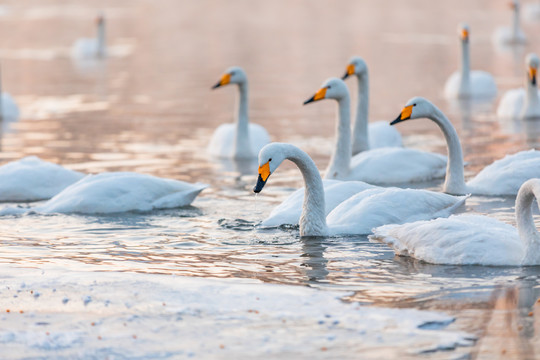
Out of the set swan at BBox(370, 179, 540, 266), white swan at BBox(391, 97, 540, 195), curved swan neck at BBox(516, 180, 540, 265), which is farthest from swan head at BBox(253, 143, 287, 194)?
white swan at BBox(391, 97, 540, 195)

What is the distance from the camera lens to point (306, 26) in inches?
1794

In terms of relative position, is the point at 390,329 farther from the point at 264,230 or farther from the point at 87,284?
the point at 264,230

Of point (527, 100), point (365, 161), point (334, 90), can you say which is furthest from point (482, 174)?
point (527, 100)

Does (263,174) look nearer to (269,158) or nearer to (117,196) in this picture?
(269,158)

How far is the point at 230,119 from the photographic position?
21125mm

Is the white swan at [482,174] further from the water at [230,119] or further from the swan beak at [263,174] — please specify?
the swan beak at [263,174]

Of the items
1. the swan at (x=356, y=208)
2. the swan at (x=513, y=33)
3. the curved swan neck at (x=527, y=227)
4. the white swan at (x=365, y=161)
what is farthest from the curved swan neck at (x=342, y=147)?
the swan at (x=513, y=33)

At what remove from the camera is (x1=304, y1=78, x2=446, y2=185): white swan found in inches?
507

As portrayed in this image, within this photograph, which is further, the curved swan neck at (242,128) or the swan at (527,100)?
the swan at (527,100)

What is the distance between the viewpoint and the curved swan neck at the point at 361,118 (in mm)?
14844

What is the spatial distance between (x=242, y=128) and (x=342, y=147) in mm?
3217

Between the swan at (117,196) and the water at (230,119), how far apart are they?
18cm

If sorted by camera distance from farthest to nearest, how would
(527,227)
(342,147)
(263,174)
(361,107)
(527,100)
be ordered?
1. (527,100)
2. (361,107)
3. (342,147)
4. (263,174)
5. (527,227)

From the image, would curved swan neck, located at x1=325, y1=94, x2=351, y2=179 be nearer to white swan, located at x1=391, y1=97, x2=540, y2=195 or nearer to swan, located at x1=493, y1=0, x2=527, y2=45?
white swan, located at x1=391, y1=97, x2=540, y2=195
